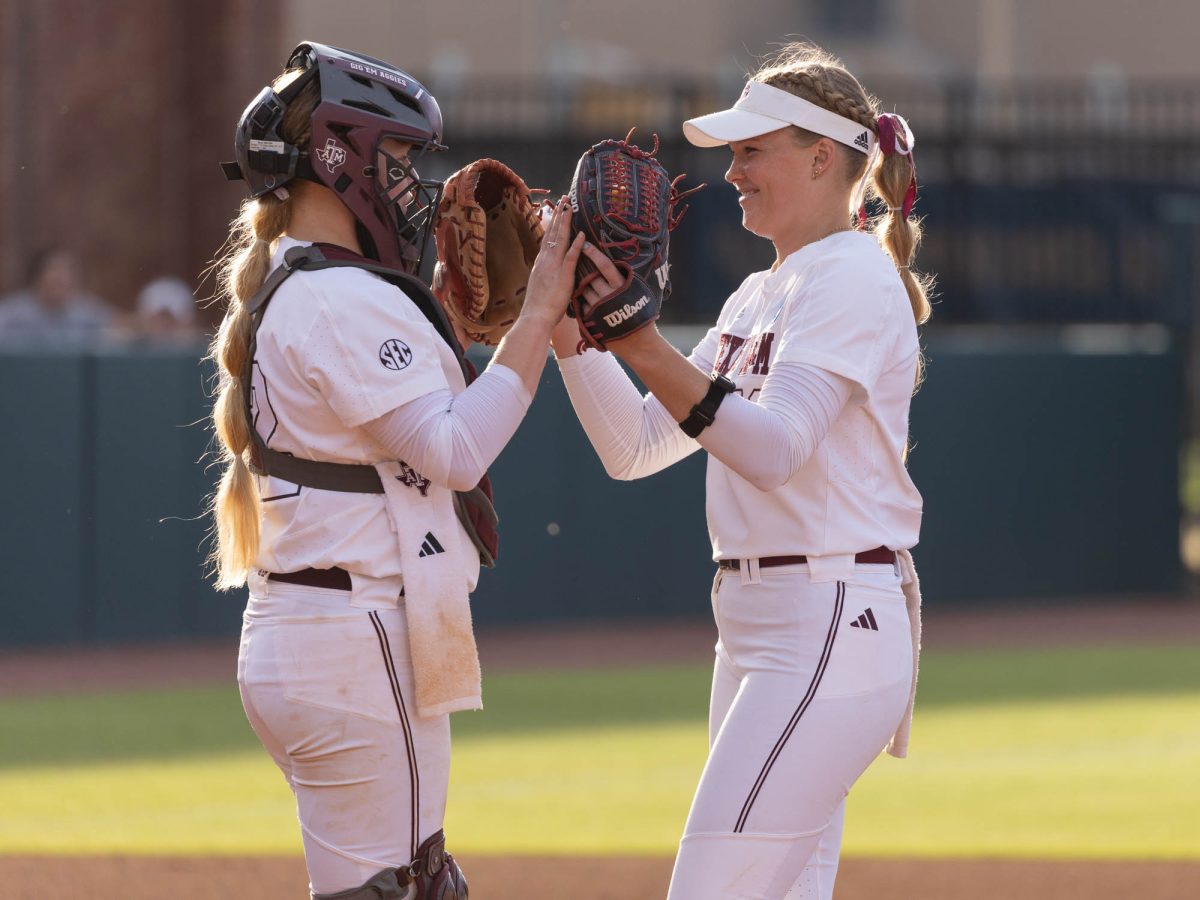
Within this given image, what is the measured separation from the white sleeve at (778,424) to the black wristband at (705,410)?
10 millimetres

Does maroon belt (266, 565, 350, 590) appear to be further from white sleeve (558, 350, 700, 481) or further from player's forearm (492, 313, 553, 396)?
white sleeve (558, 350, 700, 481)

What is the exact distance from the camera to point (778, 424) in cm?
346

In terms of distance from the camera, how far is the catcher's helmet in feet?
11.6

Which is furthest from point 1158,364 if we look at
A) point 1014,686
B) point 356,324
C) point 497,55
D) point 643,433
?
point 497,55

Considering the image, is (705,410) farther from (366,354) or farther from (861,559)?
(366,354)

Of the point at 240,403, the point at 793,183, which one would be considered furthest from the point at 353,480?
the point at 793,183

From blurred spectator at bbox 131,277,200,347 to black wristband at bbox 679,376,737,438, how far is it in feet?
30.0

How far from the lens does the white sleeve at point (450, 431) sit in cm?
332

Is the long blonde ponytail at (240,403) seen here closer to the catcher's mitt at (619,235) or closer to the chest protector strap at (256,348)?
the chest protector strap at (256,348)

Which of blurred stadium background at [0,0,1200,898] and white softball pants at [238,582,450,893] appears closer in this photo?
white softball pants at [238,582,450,893]

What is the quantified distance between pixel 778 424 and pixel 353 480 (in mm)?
796

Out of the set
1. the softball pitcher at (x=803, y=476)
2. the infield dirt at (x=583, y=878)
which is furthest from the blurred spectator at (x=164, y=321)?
the softball pitcher at (x=803, y=476)

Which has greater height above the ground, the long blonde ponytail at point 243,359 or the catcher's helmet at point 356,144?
the catcher's helmet at point 356,144

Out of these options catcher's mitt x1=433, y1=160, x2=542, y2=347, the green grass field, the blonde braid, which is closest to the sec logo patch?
catcher's mitt x1=433, y1=160, x2=542, y2=347
